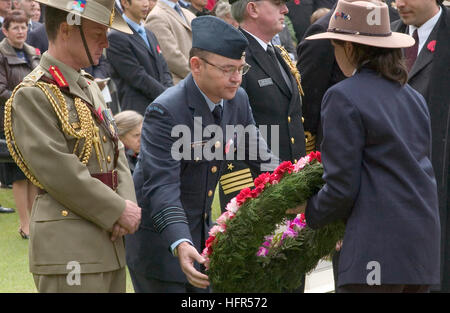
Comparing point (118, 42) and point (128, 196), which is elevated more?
point (128, 196)

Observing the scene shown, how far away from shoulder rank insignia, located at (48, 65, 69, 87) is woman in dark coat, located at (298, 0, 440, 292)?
1219 millimetres

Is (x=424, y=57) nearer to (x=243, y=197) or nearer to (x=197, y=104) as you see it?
(x=197, y=104)

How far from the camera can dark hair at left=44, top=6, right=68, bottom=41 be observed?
12.2 feet

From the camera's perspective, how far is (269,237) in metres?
3.97

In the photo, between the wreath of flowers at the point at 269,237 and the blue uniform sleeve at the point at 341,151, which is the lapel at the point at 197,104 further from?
the blue uniform sleeve at the point at 341,151

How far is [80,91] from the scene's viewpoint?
3.81m

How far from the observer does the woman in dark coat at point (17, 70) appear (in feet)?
26.3

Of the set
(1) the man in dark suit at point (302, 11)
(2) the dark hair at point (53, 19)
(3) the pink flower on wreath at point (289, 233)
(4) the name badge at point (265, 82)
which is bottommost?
(1) the man in dark suit at point (302, 11)

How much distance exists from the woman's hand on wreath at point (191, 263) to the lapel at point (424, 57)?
8.14 ft

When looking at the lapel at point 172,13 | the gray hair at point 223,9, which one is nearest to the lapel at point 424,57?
the gray hair at point 223,9

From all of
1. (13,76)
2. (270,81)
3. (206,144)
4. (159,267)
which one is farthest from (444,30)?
(13,76)

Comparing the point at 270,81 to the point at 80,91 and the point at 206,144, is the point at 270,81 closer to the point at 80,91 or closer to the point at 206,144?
the point at 206,144

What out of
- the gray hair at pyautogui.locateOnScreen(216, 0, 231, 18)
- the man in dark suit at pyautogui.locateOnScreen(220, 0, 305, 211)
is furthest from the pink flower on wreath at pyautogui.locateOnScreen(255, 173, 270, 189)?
the gray hair at pyautogui.locateOnScreen(216, 0, 231, 18)
